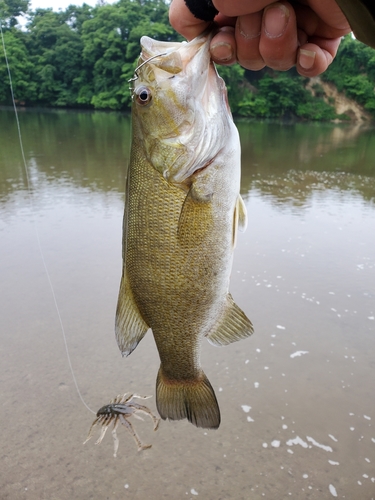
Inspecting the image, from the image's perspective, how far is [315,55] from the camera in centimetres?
171

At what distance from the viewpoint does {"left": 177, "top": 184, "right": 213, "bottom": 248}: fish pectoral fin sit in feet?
5.06

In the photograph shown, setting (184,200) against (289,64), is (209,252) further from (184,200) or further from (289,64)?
(289,64)

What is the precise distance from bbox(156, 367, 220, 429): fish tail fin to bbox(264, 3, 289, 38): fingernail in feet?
4.57

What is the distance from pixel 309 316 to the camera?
470 centimetres

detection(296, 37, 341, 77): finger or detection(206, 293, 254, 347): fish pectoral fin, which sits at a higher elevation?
detection(296, 37, 341, 77): finger

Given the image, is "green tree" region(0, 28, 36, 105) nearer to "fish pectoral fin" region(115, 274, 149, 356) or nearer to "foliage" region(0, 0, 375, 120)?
"foliage" region(0, 0, 375, 120)

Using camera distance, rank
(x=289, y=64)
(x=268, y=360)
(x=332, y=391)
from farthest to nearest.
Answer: (x=268, y=360), (x=332, y=391), (x=289, y=64)

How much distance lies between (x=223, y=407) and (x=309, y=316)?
1708 millimetres

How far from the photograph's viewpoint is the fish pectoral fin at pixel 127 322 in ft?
5.61

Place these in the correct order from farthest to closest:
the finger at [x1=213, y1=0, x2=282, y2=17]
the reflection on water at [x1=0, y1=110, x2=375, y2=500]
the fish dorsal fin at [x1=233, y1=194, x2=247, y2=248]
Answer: the reflection on water at [x1=0, y1=110, x2=375, y2=500] → the fish dorsal fin at [x1=233, y1=194, x2=247, y2=248] → the finger at [x1=213, y1=0, x2=282, y2=17]

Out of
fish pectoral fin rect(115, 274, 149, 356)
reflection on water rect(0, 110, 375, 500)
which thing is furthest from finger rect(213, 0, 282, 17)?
reflection on water rect(0, 110, 375, 500)

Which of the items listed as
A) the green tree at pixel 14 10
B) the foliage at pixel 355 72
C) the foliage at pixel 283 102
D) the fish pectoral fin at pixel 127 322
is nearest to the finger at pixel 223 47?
the fish pectoral fin at pixel 127 322

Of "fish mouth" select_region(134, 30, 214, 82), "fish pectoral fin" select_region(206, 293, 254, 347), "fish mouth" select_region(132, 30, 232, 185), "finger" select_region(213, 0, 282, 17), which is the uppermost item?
"finger" select_region(213, 0, 282, 17)

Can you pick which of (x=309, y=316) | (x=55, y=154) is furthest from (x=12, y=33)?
(x=309, y=316)
